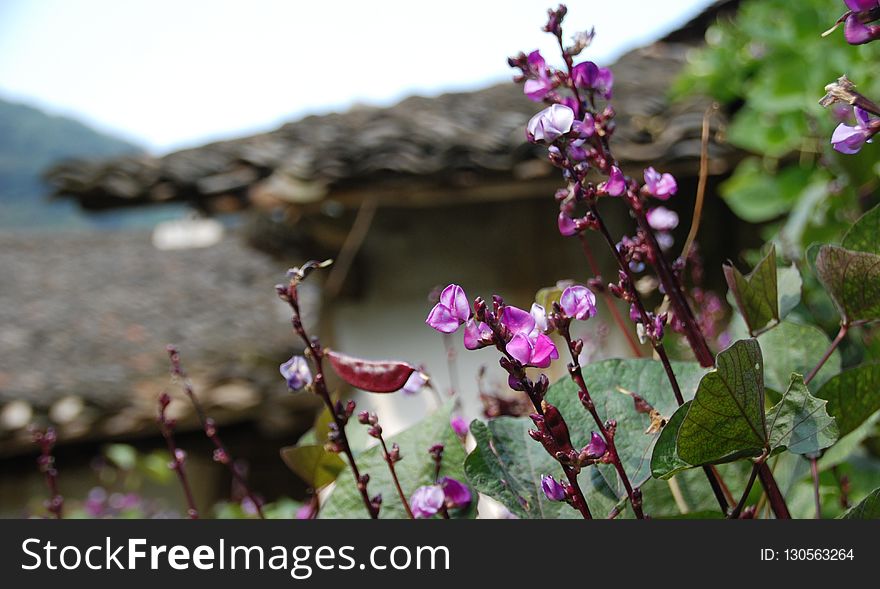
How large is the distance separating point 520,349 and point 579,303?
5 centimetres

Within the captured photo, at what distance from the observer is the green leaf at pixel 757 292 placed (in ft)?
1.35

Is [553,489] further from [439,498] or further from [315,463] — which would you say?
[315,463]

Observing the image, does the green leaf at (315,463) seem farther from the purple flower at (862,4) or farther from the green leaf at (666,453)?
the purple flower at (862,4)

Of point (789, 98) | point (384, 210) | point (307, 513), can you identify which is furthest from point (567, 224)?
point (384, 210)

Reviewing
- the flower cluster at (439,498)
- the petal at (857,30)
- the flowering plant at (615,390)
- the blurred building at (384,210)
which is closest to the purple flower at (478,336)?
the flowering plant at (615,390)

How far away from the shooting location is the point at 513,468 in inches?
15.8

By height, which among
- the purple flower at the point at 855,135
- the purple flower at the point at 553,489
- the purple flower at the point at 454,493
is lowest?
the purple flower at the point at 553,489

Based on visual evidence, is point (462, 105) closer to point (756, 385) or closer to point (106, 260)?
point (756, 385)

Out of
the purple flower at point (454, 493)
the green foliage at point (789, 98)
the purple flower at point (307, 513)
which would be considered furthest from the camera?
the green foliage at point (789, 98)

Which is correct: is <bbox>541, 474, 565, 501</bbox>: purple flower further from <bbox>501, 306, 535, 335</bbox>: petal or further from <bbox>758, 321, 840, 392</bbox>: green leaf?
<bbox>758, 321, 840, 392</bbox>: green leaf

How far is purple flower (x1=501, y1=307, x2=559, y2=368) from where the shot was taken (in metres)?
0.33

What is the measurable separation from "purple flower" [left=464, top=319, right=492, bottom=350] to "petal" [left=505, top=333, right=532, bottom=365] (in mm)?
10

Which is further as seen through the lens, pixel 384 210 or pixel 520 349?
pixel 384 210

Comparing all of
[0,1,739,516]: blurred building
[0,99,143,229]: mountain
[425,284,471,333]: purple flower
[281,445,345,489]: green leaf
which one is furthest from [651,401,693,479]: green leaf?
[0,99,143,229]: mountain
